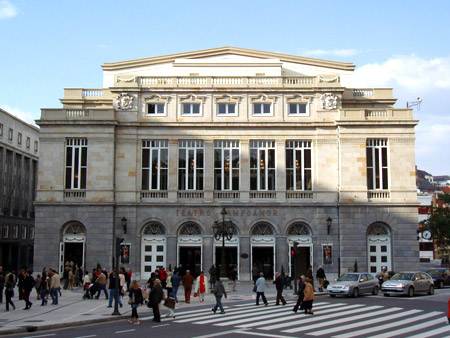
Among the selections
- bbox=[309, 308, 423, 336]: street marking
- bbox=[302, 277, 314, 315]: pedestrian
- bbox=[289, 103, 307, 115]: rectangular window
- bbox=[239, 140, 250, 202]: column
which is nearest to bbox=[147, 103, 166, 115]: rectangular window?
bbox=[239, 140, 250, 202]: column

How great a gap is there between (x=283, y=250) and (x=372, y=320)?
79.8ft

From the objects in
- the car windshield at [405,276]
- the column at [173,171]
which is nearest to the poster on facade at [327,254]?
the car windshield at [405,276]

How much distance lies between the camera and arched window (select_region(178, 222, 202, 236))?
165 ft

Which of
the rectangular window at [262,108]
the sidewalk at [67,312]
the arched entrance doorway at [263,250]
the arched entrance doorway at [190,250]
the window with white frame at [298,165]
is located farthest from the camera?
the rectangular window at [262,108]

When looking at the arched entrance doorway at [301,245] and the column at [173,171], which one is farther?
the column at [173,171]

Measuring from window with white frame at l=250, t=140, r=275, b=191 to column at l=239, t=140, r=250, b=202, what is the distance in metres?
0.37

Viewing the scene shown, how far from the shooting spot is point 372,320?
82.8 ft

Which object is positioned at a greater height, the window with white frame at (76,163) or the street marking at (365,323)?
the window with white frame at (76,163)

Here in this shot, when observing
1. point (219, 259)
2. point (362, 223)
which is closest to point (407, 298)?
point (362, 223)

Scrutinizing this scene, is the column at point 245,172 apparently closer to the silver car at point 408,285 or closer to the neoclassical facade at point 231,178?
the neoclassical facade at point 231,178

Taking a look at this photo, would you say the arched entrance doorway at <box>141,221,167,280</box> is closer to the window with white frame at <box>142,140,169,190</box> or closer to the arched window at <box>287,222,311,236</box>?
the window with white frame at <box>142,140,169,190</box>

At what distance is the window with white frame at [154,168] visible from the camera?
50719 millimetres

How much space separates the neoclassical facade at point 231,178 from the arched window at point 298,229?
3.3 inches

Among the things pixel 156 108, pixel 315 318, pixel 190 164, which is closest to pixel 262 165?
pixel 190 164
